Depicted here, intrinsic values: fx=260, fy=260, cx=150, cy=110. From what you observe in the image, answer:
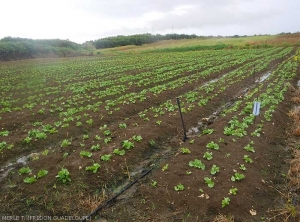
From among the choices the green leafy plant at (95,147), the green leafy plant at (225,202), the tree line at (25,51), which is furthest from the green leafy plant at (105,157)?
the tree line at (25,51)

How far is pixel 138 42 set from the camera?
112 m

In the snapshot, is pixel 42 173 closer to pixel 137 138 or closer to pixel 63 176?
pixel 63 176

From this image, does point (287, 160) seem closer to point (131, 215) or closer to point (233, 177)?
→ point (233, 177)

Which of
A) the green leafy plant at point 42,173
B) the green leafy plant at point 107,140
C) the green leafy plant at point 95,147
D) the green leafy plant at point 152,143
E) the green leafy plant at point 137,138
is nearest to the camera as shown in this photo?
the green leafy plant at point 42,173

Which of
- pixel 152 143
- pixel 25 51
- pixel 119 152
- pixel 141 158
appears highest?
pixel 25 51

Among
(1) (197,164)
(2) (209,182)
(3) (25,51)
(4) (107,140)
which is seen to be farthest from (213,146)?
(3) (25,51)

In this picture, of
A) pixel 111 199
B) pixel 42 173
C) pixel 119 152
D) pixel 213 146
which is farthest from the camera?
pixel 213 146

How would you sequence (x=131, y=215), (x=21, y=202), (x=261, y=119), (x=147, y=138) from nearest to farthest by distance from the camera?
1. (x=131, y=215)
2. (x=21, y=202)
3. (x=147, y=138)
4. (x=261, y=119)

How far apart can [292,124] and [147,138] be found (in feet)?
22.3

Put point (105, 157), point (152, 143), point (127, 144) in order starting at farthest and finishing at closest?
point (152, 143) → point (127, 144) → point (105, 157)

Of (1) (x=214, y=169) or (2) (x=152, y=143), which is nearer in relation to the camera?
(1) (x=214, y=169)

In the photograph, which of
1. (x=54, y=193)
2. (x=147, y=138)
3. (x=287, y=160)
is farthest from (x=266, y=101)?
(x=54, y=193)

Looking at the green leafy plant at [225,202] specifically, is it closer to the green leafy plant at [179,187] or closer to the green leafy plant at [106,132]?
the green leafy plant at [179,187]

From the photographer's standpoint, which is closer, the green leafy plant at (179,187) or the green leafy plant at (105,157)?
the green leafy plant at (179,187)
